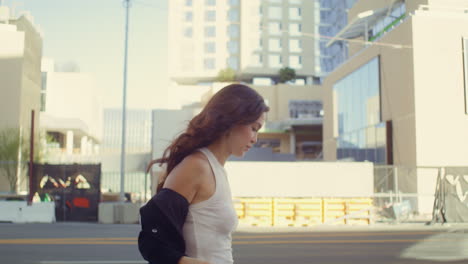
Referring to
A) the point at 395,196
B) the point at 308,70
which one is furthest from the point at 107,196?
the point at 308,70

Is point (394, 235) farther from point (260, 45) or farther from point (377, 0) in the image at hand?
point (260, 45)

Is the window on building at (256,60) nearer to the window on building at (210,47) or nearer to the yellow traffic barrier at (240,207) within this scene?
the window on building at (210,47)

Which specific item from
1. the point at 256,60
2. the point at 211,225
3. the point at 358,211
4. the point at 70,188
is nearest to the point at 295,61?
the point at 256,60

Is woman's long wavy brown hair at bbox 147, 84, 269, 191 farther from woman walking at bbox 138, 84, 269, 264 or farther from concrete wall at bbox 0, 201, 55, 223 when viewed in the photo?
concrete wall at bbox 0, 201, 55, 223

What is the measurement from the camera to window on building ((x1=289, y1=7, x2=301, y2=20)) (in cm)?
7650

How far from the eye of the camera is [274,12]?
75500mm

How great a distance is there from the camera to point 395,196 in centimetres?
1953

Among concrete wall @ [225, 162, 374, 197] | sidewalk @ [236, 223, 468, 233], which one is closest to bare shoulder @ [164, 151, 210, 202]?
sidewalk @ [236, 223, 468, 233]

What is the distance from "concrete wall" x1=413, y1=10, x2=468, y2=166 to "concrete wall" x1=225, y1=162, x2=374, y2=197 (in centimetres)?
755

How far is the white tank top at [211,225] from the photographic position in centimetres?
200

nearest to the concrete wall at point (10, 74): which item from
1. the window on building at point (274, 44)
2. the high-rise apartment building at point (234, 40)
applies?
the high-rise apartment building at point (234, 40)

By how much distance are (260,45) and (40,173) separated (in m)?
58.5

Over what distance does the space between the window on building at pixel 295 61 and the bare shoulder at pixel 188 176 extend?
246 feet

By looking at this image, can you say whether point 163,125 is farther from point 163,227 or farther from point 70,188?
point 163,227
